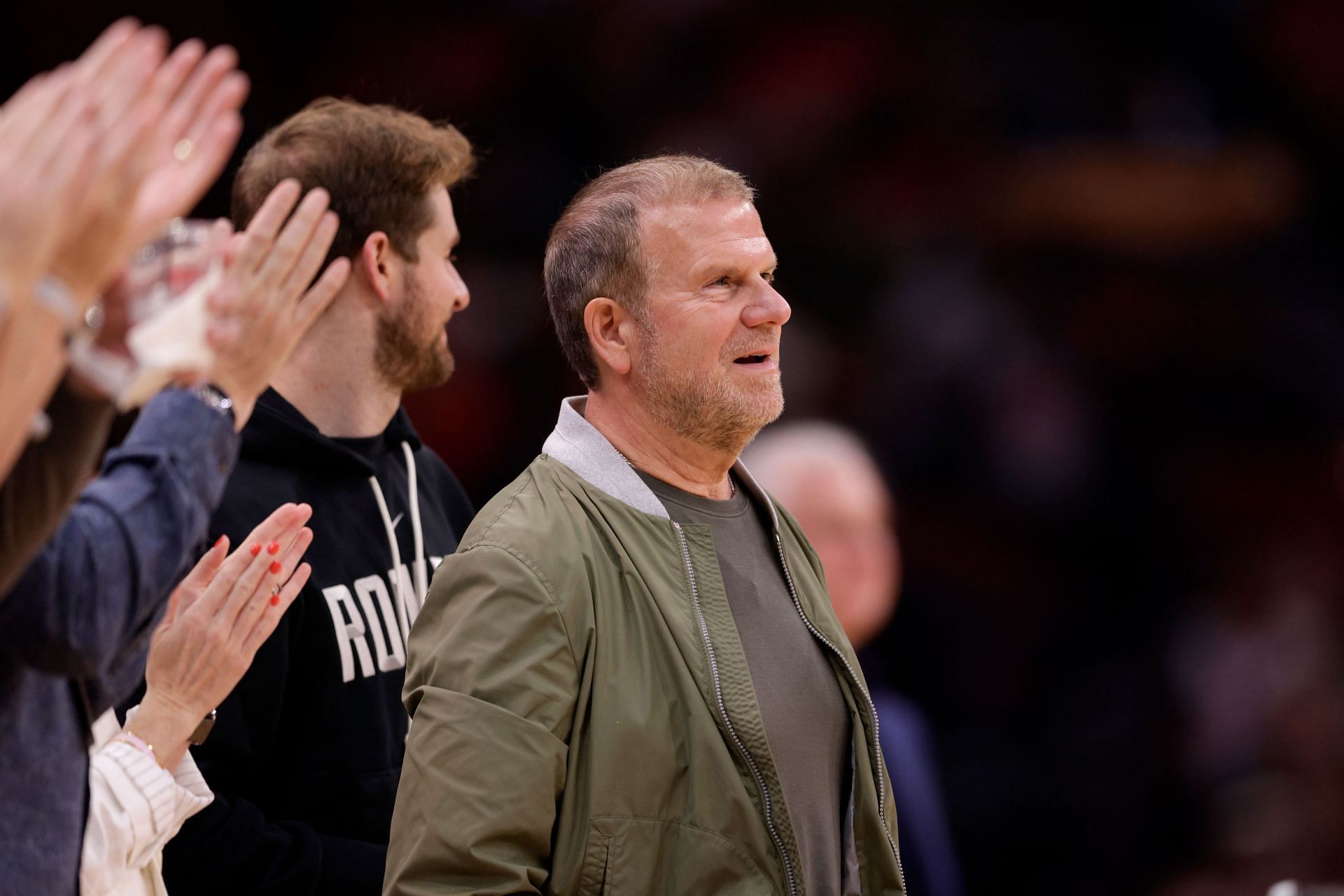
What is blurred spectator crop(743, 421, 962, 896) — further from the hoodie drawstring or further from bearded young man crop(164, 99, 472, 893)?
the hoodie drawstring

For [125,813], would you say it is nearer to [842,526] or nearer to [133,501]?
[133,501]

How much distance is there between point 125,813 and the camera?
1.70m

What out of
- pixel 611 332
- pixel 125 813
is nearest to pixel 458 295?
pixel 611 332

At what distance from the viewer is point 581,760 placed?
1.87m

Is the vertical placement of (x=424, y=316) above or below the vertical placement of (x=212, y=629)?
above

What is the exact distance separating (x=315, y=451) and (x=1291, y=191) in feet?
14.6

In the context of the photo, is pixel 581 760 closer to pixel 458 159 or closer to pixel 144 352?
pixel 144 352

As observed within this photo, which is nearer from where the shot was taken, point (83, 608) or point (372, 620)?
point (83, 608)

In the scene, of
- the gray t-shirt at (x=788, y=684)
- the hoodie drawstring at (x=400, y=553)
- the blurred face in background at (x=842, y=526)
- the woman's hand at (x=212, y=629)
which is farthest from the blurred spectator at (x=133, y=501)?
the blurred face in background at (x=842, y=526)

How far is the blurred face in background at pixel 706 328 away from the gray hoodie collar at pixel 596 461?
94mm

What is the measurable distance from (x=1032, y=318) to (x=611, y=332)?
3620mm

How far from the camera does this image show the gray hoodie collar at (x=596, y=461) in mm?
2086

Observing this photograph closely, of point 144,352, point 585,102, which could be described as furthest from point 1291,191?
point 144,352

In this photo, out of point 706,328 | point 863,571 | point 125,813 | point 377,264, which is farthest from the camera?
point 863,571
